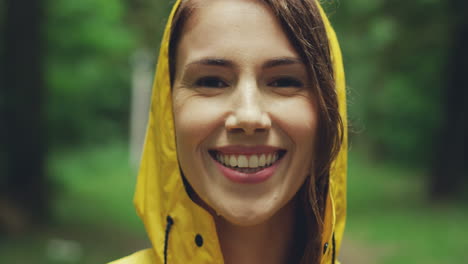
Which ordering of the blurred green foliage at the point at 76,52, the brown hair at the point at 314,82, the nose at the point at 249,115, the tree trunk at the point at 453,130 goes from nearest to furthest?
the nose at the point at 249,115 < the brown hair at the point at 314,82 < the blurred green foliage at the point at 76,52 < the tree trunk at the point at 453,130

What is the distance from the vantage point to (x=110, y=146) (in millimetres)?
23312

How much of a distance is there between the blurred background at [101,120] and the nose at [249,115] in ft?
16.6

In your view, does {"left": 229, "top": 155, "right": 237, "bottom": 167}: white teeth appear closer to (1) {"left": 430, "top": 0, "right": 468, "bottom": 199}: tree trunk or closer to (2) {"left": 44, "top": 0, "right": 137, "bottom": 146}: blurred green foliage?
(2) {"left": 44, "top": 0, "right": 137, "bottom": 146}: blurred green foliage

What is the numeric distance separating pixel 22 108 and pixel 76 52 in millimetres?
2947

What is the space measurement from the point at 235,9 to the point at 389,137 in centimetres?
1911

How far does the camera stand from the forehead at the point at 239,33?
2.06 meters

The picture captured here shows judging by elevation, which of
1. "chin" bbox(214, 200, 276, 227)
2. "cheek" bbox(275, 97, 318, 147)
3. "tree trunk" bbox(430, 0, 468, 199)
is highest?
"cheek" bbox(275, 97, 318, 147)

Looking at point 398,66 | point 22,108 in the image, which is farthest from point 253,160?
point 398,66

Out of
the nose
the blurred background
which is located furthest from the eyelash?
the blurred background

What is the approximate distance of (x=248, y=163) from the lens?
2076 mm

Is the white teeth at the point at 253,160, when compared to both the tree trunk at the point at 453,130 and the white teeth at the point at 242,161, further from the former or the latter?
the tree trunk at the point at 453,130

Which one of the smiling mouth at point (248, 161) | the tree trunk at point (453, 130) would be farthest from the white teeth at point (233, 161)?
the tree trunk at point (453, 130)

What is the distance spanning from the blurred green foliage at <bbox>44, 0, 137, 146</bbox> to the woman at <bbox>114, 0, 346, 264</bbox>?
7.66 m

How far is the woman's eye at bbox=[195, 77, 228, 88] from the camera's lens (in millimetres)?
2129
